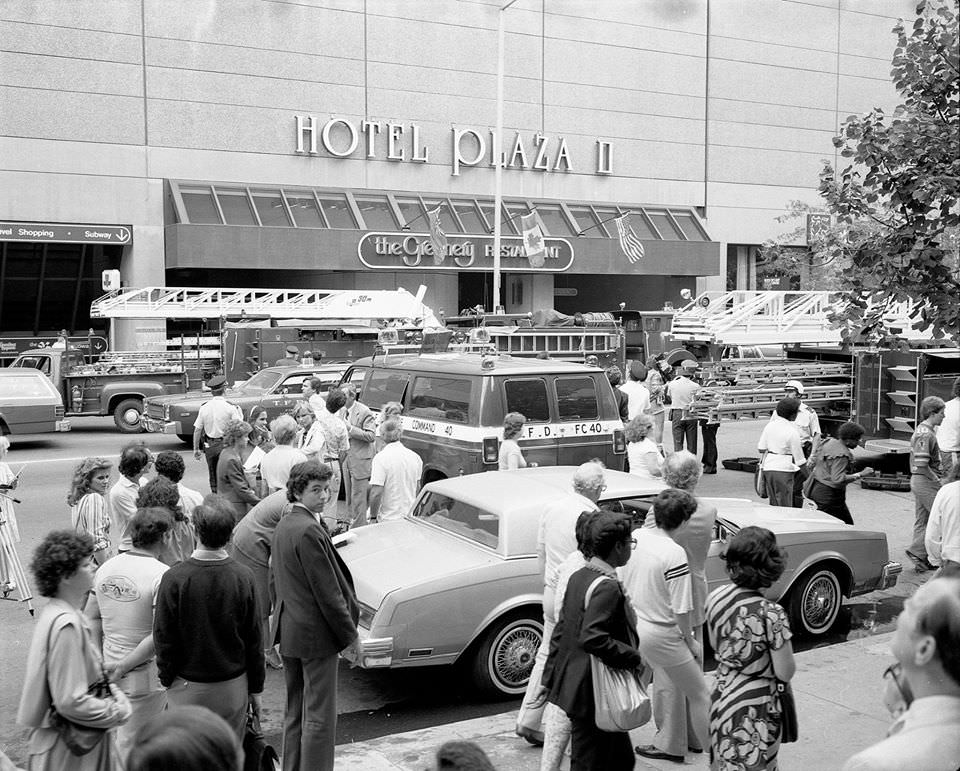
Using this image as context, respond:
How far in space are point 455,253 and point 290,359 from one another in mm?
16849

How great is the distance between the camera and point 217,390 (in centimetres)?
1362

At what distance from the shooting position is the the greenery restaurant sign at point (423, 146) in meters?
37.5

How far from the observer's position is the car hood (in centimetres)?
682

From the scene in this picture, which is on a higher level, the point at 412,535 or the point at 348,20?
the point at 348,20

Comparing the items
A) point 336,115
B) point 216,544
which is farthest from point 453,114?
point 216,544

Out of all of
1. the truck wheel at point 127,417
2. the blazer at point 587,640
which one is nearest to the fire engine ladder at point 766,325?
the truck wheel at point 127,417

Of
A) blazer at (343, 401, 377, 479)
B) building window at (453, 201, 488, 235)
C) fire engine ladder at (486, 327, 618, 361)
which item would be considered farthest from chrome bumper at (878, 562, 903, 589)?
building window at (453, 201, 488, 235)

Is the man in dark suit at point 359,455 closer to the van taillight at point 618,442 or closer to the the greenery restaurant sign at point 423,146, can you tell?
the van taillight at point 618,442

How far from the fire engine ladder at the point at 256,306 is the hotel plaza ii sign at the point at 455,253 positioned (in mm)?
9536

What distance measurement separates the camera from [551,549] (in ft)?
20.2

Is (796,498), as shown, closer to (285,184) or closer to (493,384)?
(493,384)

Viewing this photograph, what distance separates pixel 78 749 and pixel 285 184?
34668 millimetres

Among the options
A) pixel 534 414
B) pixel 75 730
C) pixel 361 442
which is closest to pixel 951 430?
pixel 534 414

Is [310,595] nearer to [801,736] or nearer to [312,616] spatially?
[312,616]
